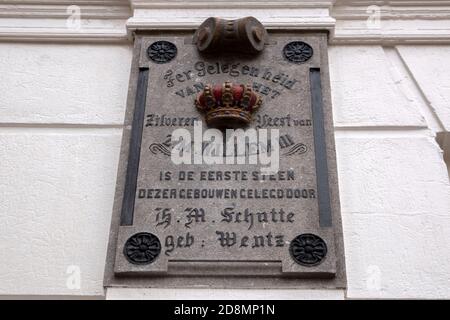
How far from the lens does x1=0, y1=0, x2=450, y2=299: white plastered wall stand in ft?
10.9

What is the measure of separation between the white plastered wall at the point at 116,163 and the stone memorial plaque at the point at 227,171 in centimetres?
11

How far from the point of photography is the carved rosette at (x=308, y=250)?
322cm

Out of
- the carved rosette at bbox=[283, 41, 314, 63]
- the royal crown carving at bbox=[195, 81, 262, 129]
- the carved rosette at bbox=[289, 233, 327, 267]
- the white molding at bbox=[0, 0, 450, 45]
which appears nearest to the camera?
the carved rosette at bbox=[289, 233, 327, 267]

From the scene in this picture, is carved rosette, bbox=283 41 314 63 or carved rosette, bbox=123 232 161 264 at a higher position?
carved rosette, bbox=283 41 314 63

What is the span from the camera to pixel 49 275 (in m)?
3.33

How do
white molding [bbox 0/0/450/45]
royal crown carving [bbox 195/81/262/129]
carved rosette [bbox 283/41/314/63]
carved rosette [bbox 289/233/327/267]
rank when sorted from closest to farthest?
carved rosette [bbox 289/233/327/267]
royal crown carving [bbox 195/81/262/129]
carved rosette [bbox 283/41/314/63]
white molding [bbox 0/0/450/45]

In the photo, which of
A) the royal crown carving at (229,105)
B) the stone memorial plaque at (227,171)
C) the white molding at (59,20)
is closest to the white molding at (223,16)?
the white molding at (59,20)

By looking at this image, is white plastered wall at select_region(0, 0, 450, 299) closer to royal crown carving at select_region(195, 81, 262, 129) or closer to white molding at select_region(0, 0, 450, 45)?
white molding at select_region(0, 0, 450, 45)

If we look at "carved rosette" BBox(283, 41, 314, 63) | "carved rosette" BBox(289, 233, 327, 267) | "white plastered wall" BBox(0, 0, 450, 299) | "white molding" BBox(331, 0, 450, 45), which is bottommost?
"carved rosette" BBox(289, 233, 327, 267)

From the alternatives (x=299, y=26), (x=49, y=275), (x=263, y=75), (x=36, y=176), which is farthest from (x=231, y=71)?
(x=49, y=275)

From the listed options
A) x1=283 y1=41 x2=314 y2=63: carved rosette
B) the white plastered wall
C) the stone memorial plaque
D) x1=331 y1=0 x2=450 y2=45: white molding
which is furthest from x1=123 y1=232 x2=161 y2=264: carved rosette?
x1=331 y1=0 x2=450 y2=45: white molding

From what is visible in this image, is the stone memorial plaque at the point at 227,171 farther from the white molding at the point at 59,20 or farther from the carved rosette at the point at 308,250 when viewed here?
the white molding at the point at 59,20

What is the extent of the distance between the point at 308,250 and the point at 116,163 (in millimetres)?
1213
